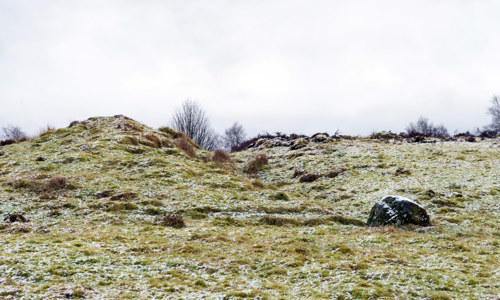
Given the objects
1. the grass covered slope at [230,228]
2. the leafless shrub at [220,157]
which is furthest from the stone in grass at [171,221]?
the leafless shrub at [220,157]

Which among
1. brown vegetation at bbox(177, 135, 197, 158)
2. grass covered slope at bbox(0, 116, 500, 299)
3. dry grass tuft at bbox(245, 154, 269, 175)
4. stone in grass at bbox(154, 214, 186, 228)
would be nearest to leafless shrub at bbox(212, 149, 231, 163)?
brown vegetation at bbox(177, 135, 197, 158)

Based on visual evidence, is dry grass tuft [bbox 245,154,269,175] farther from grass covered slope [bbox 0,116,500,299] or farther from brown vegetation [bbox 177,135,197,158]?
brown vegetation [bbox 177,135,197,158]

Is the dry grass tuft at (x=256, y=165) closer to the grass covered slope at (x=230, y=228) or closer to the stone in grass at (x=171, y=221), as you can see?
the grass covered slope at (x=230, y=228)

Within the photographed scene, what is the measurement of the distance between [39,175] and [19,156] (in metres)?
10.3

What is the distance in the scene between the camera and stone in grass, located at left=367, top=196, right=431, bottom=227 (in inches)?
742

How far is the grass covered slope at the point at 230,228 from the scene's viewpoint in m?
11.1

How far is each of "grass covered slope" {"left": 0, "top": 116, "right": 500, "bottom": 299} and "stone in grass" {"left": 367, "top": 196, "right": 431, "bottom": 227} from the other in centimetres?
72

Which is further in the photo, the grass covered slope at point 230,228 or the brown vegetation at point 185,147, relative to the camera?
the brown vegetation at point 185,147

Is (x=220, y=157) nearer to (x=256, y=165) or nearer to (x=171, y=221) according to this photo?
(x=256, y=165)

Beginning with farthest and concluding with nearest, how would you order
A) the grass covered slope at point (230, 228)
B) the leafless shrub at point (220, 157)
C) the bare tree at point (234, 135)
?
1. the bare tree at point (234, 135)
2. the leafless shrub at point (220, 157)
3. the grass covered slope at point (230, 228)

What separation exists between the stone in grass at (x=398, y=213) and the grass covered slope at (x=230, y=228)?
0.72 meters

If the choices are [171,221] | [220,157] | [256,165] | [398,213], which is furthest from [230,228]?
[256,165]

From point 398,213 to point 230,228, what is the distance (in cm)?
957

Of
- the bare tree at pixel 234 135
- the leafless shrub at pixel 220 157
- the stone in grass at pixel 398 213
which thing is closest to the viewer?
the stone in grass at pixel 398 213
